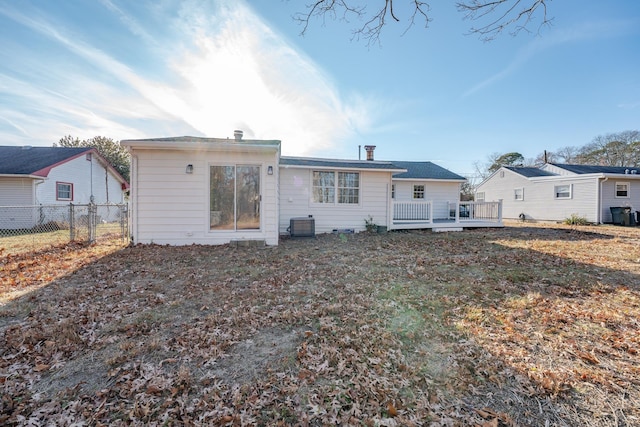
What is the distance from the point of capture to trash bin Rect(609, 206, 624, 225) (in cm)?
1625

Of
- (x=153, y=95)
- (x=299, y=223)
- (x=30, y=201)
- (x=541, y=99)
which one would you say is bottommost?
(x=299, y=223)

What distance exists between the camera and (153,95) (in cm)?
994

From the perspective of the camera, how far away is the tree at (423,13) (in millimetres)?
4055

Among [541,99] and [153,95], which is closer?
[153,95]

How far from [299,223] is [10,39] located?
32.8ft

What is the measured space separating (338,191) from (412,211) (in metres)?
3.90

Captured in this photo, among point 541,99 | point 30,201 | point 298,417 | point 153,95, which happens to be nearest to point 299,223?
point 153,95

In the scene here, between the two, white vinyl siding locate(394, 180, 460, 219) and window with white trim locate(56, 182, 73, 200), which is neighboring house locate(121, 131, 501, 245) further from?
window with white trim locate(56, 182, 73, 200)

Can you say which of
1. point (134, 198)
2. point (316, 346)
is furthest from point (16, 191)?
point (316, 346)

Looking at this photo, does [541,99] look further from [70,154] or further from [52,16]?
[70,154]

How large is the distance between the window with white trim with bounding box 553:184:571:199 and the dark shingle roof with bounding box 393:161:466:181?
8.42 m

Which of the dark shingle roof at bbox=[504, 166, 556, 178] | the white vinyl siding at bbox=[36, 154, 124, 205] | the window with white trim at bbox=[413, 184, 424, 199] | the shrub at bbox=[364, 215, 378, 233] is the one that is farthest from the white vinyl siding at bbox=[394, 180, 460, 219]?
the white vinyl siding at bbox=[36, 154, 124, 205]

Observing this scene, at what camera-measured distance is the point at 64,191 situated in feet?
51.4

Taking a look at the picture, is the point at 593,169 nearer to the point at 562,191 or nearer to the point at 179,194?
the point at 562,191
